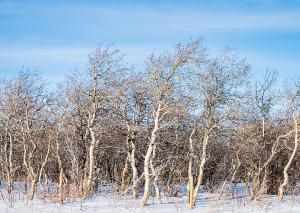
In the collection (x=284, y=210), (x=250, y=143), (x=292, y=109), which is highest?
(x=292, y=109)

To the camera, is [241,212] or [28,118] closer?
[241,212]

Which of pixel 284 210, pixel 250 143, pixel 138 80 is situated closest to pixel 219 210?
pixel 284 210

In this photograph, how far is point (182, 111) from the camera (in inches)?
902

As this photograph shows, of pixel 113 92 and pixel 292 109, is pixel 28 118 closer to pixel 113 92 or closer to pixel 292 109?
pixel 113 92

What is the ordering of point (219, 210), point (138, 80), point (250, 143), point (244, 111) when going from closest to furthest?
point (219, 210) → point (244, 111) → point (138, 80) → point (250, 143)

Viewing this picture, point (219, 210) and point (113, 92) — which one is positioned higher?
point (113, 92)

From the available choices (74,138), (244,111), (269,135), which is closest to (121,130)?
(74,138)

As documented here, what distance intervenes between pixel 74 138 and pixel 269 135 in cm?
1491

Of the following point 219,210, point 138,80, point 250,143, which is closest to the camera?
point 219,210

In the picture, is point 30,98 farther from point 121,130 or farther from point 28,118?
point 121,130

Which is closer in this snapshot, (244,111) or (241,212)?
(241,212)

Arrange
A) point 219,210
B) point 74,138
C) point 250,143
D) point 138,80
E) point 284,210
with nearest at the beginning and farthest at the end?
point 219,210
point 284,210
point 138,80
point 74,138
point 250,143

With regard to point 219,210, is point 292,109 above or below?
above

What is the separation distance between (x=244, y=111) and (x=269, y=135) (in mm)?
10619
